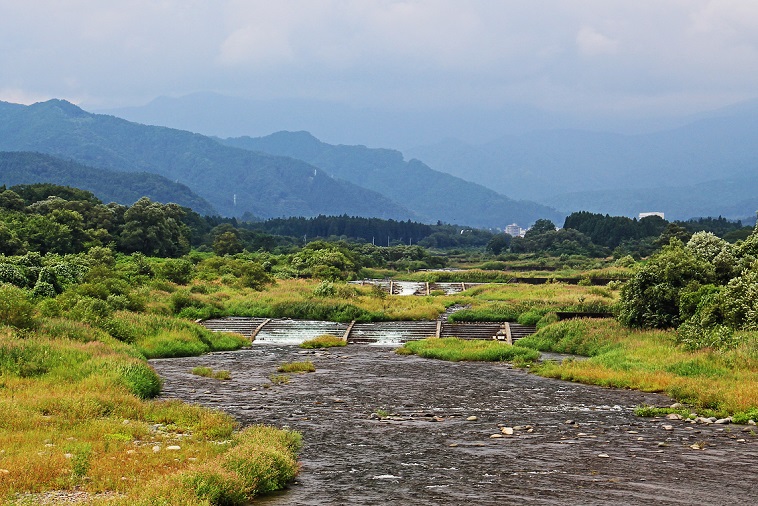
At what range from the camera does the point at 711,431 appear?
26.2 metres

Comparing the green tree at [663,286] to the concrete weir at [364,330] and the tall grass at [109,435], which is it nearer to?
the concrete weir at [364,330]

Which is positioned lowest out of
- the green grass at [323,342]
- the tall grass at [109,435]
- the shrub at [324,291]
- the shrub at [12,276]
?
the green grass at [323,342]

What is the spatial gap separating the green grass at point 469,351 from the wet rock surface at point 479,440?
23.5 feet

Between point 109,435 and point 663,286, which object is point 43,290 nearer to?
point 109,435

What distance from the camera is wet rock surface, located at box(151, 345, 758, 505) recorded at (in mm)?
19172

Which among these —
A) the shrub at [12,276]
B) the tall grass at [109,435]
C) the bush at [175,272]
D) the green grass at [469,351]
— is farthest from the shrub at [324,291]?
the tall grass at [109,435]

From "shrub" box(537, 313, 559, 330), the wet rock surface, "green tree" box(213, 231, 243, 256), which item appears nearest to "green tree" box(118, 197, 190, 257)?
"green tree" box(213, 231, 243, 256)

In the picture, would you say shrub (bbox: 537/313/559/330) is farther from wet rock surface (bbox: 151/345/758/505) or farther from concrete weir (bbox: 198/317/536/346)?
wet rock surface (bbox: 151/345/758/505)

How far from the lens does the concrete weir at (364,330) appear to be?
60781 mm

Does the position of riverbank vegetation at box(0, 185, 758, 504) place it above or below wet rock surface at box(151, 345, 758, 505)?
above

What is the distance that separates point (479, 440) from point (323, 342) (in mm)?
32793

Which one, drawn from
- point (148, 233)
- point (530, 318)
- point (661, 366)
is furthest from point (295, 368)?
point (148, 233)

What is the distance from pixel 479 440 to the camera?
25266 millimetres

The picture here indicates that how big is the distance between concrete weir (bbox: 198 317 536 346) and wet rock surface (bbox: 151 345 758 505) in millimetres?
18655
